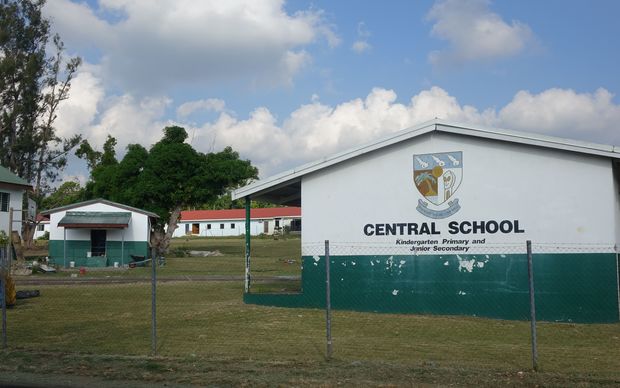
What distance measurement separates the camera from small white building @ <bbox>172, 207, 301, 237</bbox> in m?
80.2

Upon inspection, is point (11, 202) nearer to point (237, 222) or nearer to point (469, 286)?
point (469, 286)

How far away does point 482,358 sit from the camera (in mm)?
10109

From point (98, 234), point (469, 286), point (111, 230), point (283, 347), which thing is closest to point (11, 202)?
point (98, 234)

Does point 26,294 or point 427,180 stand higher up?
point 427,180

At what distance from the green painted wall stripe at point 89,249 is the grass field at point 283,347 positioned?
61.6 feet

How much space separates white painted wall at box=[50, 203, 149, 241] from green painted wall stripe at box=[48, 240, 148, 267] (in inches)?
10.5

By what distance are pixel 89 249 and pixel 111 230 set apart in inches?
64.2

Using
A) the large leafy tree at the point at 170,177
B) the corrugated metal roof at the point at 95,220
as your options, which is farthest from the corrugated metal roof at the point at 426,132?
the large leafy tree at the point at 170,177

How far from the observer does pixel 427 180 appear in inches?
627

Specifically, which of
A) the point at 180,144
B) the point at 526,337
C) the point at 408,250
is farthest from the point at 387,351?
the point at 180,144

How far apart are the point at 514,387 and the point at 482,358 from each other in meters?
2.08

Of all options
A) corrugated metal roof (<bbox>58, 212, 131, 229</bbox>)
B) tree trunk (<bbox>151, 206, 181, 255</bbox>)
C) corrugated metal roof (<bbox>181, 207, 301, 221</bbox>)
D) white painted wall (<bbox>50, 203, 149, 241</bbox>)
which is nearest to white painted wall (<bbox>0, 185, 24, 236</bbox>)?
white painted wall (<bbox>50, 203, 149, 241</bbox>)

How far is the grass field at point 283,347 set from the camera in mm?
8750

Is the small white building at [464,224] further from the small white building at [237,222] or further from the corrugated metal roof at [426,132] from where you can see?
the small white building at [237,222]
